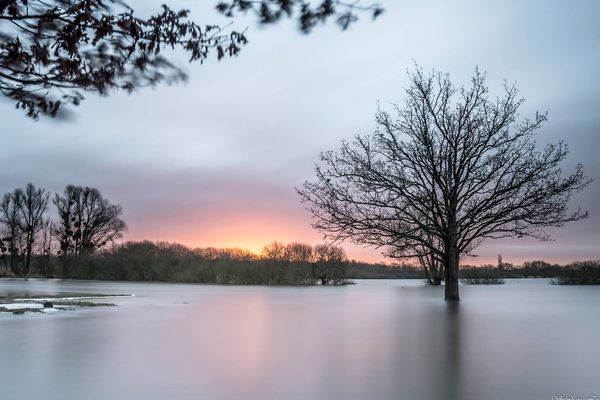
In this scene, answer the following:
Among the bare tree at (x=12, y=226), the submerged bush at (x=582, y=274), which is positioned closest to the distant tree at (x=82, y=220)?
the bare tree at (x=12, y=226)

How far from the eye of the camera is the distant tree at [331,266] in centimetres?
4303

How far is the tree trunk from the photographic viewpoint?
15.7 m

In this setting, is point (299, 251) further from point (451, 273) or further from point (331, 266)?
point (451, 273)

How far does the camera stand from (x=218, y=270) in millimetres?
40656

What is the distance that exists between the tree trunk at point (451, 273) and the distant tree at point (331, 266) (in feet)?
86.1

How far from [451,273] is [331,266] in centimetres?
2760

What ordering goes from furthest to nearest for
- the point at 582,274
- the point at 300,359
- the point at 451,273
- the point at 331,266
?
the point at 331,266 → the point at 582,274 → the point at 451,273 → the point at 300,359

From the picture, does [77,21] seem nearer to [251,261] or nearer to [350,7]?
[350,7]

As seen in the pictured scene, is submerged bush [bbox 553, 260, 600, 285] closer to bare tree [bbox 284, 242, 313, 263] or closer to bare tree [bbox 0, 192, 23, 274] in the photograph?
bare tree [bbox 284, 242, 313, 263]

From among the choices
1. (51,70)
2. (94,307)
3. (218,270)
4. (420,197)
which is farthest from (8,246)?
(51,70)

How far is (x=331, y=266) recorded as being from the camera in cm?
4338

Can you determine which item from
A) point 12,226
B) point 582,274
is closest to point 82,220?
point 12,226

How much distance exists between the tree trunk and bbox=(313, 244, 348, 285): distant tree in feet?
86.1

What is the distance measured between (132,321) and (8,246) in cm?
6461
